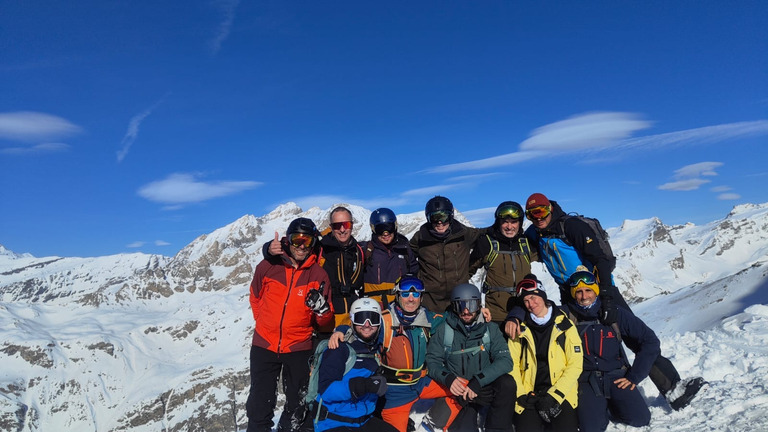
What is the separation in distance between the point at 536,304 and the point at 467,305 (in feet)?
3.93

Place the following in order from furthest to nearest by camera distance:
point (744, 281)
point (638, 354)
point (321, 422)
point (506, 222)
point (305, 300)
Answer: point (744, 281), point (506, 222), point (305, 300), point (638, 354), point (321, 422)

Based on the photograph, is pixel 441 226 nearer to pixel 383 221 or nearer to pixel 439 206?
pixel 439 206

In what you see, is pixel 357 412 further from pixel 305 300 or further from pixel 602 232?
pixel 602 232

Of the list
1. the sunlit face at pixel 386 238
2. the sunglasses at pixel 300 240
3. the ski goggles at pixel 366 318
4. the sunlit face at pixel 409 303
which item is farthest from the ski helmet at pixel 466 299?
the sunglasses at pixel 300 240

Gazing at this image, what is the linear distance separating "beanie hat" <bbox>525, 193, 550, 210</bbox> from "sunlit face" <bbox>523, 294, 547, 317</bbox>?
2.13 meters

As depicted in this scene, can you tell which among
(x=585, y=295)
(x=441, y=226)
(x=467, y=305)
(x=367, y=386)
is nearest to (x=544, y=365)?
(x=585, y=295)

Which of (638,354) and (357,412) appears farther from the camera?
(638,354)

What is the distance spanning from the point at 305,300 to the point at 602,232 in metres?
6.18

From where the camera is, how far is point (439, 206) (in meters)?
8.98

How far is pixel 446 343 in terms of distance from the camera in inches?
303

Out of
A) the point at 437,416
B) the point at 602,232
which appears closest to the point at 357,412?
the point at 437,416

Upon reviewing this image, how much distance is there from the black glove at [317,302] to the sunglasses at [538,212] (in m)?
4.50

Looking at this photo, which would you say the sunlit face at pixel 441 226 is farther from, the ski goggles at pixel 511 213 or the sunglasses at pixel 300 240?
the sunglasses at pixel 300 240

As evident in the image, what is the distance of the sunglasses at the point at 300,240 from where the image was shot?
8234 millimetres
